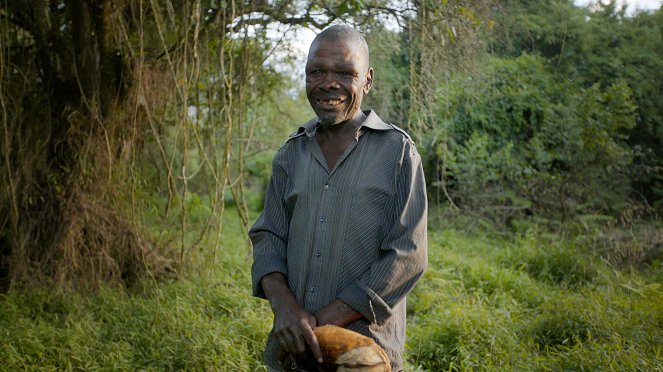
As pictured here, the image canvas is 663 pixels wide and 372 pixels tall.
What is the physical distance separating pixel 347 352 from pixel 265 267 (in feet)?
1.47

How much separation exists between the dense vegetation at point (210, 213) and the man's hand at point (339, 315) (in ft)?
6.49

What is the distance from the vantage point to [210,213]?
511 centimetres

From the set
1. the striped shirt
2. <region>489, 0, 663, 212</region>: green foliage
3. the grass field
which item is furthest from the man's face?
<region>489, 0, 663, 212</region>: green foliage

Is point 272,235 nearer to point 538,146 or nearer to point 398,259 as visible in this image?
point 398,259

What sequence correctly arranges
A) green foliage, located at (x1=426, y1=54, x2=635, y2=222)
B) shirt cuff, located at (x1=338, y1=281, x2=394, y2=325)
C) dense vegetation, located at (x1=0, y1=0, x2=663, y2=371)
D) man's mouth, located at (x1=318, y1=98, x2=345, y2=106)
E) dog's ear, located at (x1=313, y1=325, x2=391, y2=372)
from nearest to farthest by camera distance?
dog's ear, located at (x1=313, y1=325, x2=391, y2=372) → shirt cuff, located at (x1=338, y1=281, x2=394, y2=325) → man's mouth, located at (x1=318, y1=98, x2=345, y2=106) → dense vegetation, located at (x1=0, y1=0, x2=663, y2=371) → green foliage, located at (x1=426, y1=54, x2=635, y2=222)

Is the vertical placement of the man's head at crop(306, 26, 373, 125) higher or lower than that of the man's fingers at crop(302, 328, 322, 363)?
higher

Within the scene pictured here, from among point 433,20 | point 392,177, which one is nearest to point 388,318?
point 392,177

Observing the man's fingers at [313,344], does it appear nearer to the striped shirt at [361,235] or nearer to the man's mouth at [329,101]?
the striped shirt at [361,235]

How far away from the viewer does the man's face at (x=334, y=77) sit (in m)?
1.86

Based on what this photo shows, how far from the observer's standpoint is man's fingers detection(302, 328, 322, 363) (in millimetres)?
1665

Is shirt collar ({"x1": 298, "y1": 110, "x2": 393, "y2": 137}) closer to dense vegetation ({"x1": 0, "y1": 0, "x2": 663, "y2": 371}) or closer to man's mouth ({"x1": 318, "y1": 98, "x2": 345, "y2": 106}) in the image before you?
man's mouth ({"x1": 318, "y1": 98, "x2": 345, "y2": 106})

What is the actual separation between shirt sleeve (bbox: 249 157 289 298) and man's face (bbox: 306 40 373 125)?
0.28 meters

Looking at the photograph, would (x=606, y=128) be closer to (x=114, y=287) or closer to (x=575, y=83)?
(x=575, y=83)

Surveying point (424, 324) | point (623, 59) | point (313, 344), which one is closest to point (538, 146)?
point (623, 59)
